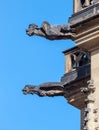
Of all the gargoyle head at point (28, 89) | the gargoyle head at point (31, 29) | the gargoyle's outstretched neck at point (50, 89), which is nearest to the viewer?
the gargoyle head at point (31, 29)

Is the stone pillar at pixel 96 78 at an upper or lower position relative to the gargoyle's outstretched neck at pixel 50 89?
lower

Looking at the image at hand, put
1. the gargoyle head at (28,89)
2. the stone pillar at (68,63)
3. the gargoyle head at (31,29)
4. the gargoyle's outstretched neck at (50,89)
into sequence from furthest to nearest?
the stone pillar at (68,63)
the gargoyle's outstretched neck at (50,89)
the gargoyle head at (28,89)
the gargoyle head at (31,29)

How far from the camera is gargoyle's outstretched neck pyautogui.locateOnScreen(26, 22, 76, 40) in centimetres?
1337

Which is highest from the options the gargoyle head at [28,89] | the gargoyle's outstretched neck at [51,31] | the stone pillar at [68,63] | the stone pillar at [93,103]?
the stone pillar at [68,63]

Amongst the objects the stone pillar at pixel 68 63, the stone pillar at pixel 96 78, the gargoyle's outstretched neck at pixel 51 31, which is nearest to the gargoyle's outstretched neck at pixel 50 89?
the stone pillar at pixel 68 63

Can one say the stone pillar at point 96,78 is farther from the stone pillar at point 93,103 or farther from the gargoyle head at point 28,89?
the gargoyle head at point 28,89

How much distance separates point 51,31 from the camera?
44.5 ft

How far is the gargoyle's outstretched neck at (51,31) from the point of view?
13.4 metres

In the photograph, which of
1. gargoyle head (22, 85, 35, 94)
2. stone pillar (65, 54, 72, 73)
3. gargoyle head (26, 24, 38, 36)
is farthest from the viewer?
stone pillar (65, 54, 72, 73)

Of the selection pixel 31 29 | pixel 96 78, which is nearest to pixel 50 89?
pixel 31 29

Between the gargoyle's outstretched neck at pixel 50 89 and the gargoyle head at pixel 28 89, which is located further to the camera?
the gargoyle's outstretched neck at pixel 50 89

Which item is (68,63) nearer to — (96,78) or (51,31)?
(51,31)

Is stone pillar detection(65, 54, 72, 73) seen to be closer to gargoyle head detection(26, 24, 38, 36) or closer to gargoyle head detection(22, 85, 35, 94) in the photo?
gargoyle head detection(22, 85, 35, 94)

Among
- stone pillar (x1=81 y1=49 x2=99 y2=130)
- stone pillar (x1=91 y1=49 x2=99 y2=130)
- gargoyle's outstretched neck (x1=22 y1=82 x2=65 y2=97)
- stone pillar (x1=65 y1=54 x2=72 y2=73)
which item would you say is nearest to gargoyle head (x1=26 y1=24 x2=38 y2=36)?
stone pillar (x1=91 y1=49 x2=99 y2=130)
